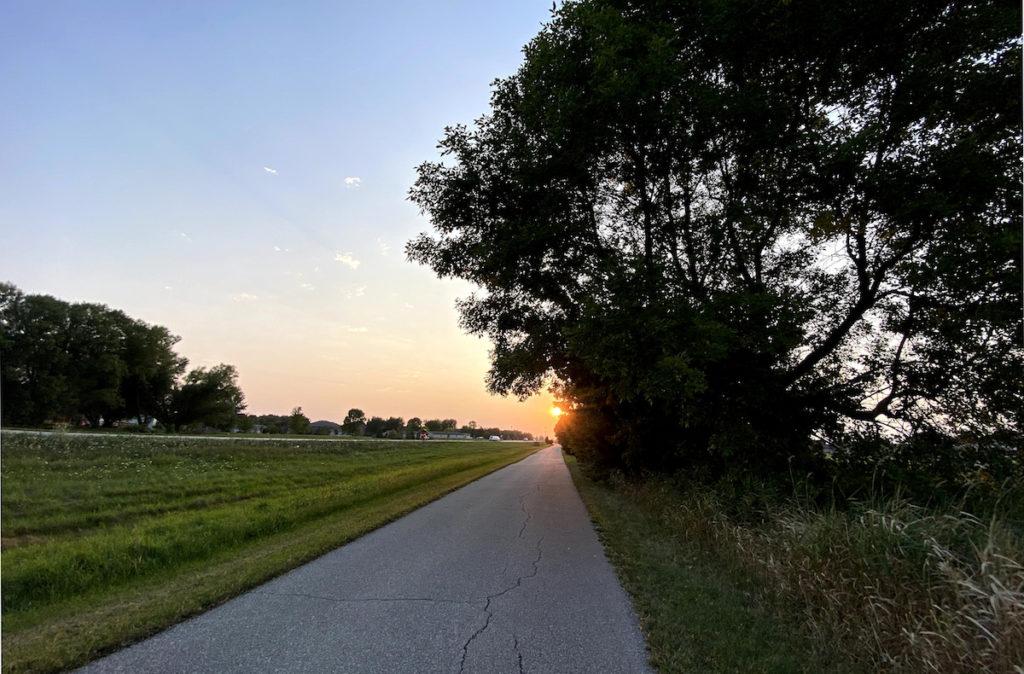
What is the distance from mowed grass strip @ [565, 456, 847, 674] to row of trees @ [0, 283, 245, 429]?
230ft

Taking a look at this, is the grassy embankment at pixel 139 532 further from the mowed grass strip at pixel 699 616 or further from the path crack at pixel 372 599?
the mowed grass strip at pixel 699 616

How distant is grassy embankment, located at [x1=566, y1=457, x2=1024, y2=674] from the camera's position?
Result: 3771 mm

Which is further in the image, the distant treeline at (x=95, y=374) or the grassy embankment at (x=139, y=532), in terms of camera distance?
the distant treeline at (x=95, y=374)

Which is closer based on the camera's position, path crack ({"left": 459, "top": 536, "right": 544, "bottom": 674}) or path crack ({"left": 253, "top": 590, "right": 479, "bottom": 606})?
path crack ({"left": 459, "top": 536, "right": 544, "bottom": 674})

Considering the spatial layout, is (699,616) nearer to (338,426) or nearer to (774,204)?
(774,204)

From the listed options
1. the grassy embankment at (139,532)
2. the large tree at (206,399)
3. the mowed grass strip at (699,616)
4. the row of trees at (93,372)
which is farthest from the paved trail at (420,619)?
the large tree at (206,399)

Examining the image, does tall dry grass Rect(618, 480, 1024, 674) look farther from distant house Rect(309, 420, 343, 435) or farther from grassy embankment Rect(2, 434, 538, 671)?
distant house Rect(309, 420, 343, 435)

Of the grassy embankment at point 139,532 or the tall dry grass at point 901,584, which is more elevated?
the tall dry grass at point 901,584

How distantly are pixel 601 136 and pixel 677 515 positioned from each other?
7.79 m

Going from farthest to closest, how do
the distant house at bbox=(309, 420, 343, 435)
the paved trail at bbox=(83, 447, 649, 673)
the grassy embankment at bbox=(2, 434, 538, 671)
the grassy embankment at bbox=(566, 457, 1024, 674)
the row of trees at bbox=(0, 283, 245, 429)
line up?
the distant house at bbox=(309, 420, 343, 435) < the row of trees at bbox=(0, 283, 245, 429) < the grassy embankment at bbox=(2, 434, 538, 671) < the paved trail at bbox=(83, 447, 649, 673) < the grassy embankment at bbox=(566, 457, 1024, 674)

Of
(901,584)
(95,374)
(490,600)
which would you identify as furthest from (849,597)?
(95,374)

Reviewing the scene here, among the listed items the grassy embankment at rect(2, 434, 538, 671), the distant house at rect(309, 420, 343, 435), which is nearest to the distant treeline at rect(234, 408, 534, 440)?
the distant house at rect(309, 420, 343, 435)

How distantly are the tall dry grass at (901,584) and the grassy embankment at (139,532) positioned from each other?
6360mm

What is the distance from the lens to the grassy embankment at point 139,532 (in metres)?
4.99
